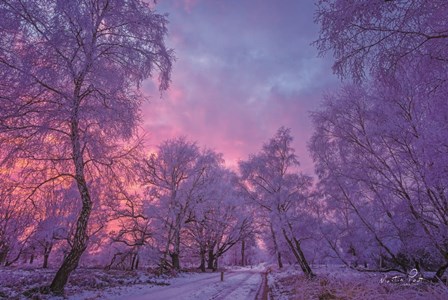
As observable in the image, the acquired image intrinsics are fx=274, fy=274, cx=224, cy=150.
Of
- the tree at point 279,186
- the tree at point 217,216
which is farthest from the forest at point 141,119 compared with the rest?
the tree at point 217,216

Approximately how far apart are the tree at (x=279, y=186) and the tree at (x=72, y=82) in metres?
10.9

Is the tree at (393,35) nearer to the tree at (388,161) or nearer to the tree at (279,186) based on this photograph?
the tree at (388,161)

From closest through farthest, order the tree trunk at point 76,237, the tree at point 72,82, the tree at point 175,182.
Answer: the tree at point 72,82 → the tree trunk at point 76,237 → the tree at point 175,182

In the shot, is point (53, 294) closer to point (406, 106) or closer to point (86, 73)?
point (86, 73)

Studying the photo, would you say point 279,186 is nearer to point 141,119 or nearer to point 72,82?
point 141,119

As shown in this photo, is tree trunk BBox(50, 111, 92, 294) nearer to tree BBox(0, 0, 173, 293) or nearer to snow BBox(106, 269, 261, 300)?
tree BBox(0, 0, 173, 293)

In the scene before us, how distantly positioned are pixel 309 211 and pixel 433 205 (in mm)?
9475

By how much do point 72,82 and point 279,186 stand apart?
13760 mm

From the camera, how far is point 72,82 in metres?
8.90

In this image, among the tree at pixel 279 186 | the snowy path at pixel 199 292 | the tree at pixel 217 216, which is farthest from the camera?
the tree at pixel 217 216

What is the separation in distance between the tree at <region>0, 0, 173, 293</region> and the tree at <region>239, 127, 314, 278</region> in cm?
1091

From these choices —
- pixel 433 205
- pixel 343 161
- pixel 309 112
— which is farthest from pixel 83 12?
pixel 433 205

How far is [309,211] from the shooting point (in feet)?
58.5

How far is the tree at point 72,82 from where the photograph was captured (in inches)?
279
